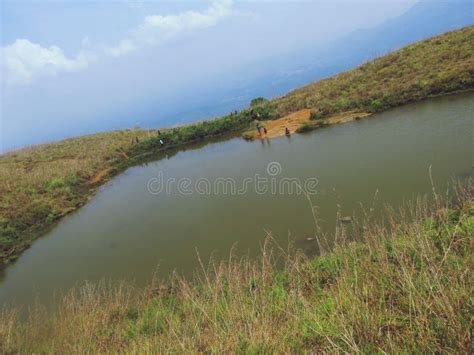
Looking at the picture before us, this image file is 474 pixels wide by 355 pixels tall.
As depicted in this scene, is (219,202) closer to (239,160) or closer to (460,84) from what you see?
(239,160)

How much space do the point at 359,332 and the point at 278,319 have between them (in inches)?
53.5

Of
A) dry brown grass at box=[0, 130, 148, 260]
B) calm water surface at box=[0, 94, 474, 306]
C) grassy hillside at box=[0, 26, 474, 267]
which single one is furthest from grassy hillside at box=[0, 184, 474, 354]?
dry brown grass at box=[0, 130, 148, 260]

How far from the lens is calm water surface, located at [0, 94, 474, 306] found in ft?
36.3

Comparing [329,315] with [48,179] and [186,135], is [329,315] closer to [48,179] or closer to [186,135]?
[48,179]

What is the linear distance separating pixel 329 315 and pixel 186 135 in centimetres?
2642

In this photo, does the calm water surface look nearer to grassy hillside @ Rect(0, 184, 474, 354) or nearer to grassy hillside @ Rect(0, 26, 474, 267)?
grassy hillside @ Rect(0, 26, 474, 267)

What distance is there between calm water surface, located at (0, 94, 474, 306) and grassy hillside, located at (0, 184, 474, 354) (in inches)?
146

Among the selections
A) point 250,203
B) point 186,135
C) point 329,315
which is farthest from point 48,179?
point 329,315

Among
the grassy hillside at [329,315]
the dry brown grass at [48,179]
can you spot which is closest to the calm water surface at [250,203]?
the dry brown grass at [48,179]

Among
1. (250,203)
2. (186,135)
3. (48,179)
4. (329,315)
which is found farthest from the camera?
(186,135)

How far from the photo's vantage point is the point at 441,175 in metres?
10.8

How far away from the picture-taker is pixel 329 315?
379 cm

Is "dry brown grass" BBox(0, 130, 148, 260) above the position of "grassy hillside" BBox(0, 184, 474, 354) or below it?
above

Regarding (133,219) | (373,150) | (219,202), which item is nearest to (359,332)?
(219,202)
